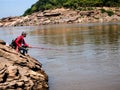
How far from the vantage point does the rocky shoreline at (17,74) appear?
1888cm

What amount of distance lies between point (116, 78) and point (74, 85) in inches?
117

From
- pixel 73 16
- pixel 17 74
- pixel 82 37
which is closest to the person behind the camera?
pixel 17 74

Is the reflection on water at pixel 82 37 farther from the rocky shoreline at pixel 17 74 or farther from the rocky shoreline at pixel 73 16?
the rocky shoreline at pixel 73 16

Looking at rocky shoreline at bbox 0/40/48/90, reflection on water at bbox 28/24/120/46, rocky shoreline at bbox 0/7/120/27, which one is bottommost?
rocky shoreline at bbox 0/7/120/27

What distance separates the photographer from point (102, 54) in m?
33.0

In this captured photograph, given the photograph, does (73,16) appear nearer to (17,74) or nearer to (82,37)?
(82,37)

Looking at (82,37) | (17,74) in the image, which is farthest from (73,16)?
(17,74)

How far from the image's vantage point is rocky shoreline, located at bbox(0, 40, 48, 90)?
61.9 ft

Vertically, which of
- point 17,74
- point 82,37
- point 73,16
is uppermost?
point 17,74

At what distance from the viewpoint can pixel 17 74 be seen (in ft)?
64.1

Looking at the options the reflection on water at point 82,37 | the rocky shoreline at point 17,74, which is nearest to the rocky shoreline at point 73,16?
the reflection on water at point 82,37

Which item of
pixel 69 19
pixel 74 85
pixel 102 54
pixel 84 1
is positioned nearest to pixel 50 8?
pixel 84 1

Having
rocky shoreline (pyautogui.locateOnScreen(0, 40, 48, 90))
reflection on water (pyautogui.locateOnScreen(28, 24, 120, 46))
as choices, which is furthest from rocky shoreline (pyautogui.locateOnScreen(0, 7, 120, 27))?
rocky shoreline (pyautogui.locateOnScreen(0, 40, 48, 90))

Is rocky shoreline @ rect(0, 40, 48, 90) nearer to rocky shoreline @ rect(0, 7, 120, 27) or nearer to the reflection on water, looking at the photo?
the reflection on water
